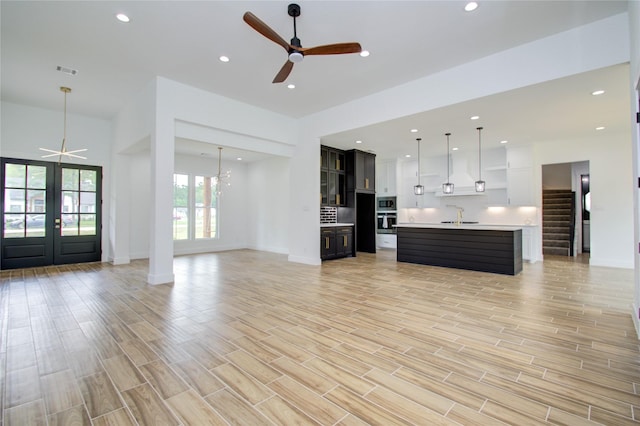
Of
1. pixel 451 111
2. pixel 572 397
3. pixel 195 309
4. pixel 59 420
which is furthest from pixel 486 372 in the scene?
pixel 451 111

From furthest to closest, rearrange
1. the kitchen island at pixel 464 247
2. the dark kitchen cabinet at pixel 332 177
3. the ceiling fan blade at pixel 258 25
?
the dark kitchen cabinet at pixel 332 177 → the kitchen island at pixel 464 247 → the ceiling fan blade at pixel 258 25

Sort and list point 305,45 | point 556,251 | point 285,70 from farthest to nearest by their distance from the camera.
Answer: point 556,251, point 305,45, point 285,70

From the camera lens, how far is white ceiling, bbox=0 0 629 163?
10.9 feet

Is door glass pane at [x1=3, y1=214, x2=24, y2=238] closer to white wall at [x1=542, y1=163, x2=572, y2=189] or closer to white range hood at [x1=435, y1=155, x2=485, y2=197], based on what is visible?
white range hood at [x1=435, y1=155, x2=485, y2=197]

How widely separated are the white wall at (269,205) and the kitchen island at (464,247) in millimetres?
3692

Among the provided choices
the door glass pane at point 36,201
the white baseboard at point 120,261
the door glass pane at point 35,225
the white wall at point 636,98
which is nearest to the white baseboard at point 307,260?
the white baseboard at point 120,261

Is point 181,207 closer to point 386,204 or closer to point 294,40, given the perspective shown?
point 386,204

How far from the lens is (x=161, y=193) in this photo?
16.5ft

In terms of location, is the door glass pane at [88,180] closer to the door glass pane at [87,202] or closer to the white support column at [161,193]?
the door glass pane at [87,202]

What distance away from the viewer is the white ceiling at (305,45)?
3.33m

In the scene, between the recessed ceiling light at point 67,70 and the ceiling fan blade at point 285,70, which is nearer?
the ceiling fan blade at point 285,70

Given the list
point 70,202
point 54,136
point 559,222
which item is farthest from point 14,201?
point 559,222

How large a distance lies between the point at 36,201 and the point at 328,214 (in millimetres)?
6777

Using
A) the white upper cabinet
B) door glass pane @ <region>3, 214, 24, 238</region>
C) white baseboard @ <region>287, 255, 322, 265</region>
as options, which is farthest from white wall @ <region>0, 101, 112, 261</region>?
the white upper cabinet
